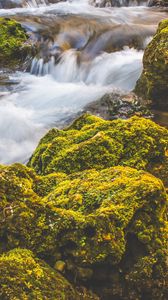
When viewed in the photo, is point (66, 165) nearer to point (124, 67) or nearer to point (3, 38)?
point (124, 67)

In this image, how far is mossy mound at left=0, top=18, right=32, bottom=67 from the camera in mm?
13125

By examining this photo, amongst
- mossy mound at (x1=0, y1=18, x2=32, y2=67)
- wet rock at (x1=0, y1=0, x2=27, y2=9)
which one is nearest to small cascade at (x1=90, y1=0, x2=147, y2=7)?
wet rock at (x1=0, y1=0, x2=27, y2=9)

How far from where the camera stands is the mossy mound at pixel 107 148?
14.2 ft

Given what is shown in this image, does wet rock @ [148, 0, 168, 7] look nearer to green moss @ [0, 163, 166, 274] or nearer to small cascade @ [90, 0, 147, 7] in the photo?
small cascade @ [90, 0, 147, 7]

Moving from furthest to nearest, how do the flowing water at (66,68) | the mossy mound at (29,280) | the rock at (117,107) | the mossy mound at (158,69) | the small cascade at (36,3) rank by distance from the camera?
the small cascade at (36,3), the flowing water at (66,68), the rock at (117,107), the mossy mound at (158,69), the mossy mound at (29,280)

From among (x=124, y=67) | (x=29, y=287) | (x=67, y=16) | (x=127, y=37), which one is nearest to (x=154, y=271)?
(x=29, y=287)

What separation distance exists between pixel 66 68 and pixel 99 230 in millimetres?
9579

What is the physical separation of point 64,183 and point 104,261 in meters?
0.90

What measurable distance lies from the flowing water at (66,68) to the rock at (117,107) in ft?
1.32

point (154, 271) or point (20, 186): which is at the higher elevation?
point (20, 186)

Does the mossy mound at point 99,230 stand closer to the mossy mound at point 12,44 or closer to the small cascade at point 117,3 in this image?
the mossy mound at point 12,44

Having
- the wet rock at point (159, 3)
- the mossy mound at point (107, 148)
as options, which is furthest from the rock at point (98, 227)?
the wet rock at point (159, 3)

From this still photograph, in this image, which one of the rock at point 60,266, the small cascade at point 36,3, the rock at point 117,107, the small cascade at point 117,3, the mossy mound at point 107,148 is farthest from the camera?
the small cascade at point 117,3

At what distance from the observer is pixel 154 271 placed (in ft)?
10.4
